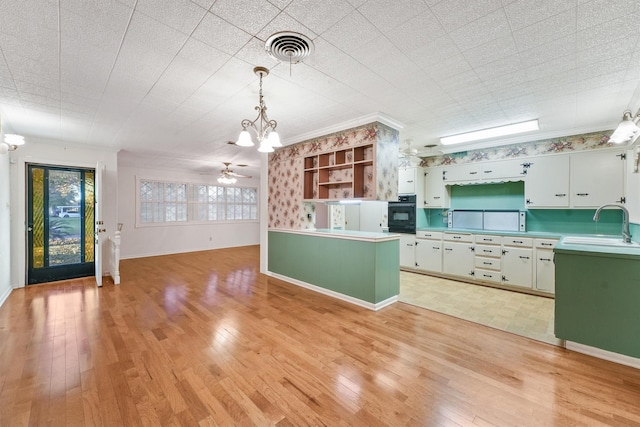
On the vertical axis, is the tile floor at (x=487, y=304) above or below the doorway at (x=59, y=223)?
below

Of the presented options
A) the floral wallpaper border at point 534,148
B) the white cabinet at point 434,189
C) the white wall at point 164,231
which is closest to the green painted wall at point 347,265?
the white cabinet at point 434,189

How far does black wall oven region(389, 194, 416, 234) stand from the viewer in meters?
5.44

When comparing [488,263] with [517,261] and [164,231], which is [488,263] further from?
[164,231]

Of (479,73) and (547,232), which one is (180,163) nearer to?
(479,73)

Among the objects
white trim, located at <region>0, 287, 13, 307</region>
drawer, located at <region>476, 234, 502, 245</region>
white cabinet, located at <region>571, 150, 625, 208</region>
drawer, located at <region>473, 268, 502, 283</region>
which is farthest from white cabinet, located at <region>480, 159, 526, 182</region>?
white trim, located at <region>0, 287, 13, 307</region>

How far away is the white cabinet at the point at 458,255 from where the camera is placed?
183 inches

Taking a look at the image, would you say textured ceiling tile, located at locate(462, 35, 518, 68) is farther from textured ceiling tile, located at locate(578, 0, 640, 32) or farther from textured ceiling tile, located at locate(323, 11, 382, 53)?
textured ceiling tile, located at locate(323, 11, 382, 53)

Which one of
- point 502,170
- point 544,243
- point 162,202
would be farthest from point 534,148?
point 162,202

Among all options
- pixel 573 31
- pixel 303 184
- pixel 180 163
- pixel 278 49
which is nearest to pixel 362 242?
pixel 303 184

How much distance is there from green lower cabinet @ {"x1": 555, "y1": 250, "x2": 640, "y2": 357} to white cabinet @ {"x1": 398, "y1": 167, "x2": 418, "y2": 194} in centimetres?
320

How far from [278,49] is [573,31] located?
6.75ft

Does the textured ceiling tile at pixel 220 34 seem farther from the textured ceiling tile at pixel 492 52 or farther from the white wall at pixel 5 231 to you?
the white wall at pixel 5 231

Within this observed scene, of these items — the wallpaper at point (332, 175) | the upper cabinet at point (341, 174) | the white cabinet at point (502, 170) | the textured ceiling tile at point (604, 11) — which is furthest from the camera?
the white cabinet at point (502, 170)

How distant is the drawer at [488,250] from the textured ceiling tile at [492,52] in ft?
10.6
